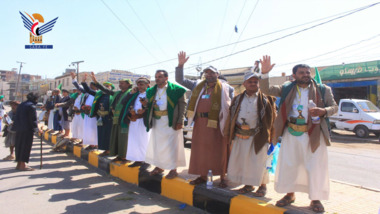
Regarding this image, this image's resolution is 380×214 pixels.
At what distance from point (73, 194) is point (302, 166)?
377 centimetres

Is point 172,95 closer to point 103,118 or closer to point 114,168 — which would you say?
point 114,168

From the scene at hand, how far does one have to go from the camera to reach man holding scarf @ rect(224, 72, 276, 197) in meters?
3.81

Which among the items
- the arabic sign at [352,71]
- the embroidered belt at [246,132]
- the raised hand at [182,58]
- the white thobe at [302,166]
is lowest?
the white thobe at [302,166]

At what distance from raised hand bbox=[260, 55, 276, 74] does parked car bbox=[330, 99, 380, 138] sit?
42.4ft

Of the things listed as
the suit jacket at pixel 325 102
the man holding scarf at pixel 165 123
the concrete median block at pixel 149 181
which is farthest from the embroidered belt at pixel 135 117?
the suit jacket at pixel 325 102

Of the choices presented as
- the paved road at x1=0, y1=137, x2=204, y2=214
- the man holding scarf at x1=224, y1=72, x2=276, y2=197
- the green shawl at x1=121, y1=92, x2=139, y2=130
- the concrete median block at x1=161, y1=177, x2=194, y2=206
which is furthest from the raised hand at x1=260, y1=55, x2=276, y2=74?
the green shawl at x1=121, y1=92, x2=139, y2=130

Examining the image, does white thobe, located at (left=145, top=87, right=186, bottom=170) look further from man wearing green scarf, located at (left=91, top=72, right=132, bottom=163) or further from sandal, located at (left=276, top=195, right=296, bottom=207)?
sandal, located at (left=276, top=195, right=296, bottom=207)

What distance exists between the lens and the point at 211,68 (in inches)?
173

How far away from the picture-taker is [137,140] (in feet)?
18.8

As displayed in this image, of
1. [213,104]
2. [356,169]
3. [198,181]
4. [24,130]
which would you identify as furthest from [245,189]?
[24,130]

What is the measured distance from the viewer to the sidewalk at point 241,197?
3.40m

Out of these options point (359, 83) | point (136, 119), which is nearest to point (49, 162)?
point (136, 119)

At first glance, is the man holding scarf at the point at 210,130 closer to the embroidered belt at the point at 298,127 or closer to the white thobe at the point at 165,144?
the white thobe at the point at 165,144

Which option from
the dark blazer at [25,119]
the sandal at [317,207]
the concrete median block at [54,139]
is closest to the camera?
the sandal at [317,207]
